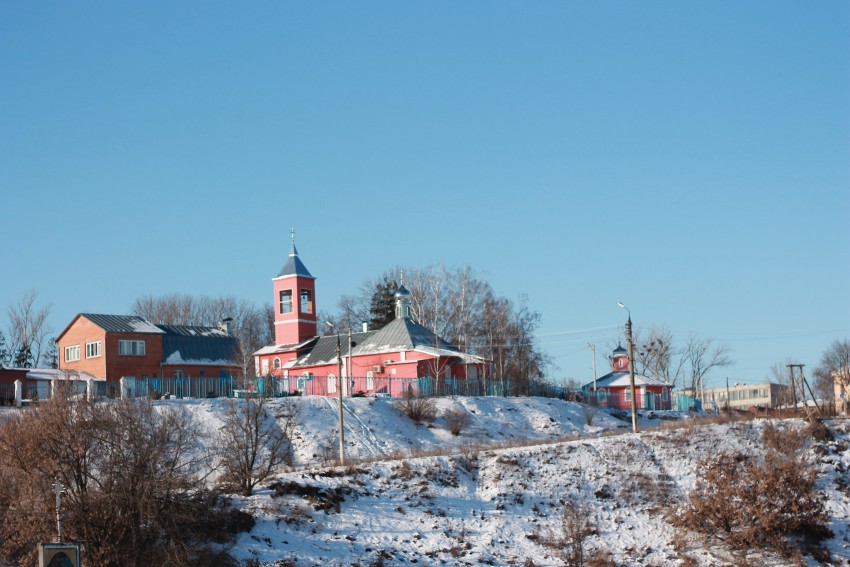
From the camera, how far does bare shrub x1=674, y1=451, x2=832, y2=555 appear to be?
34.1 meters

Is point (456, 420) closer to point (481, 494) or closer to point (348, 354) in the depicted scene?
point (481, 494)

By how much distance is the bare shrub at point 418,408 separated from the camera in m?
51.0

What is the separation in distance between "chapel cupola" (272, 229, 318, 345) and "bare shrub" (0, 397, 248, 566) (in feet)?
126

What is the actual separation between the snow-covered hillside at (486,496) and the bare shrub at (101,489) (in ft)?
7.81

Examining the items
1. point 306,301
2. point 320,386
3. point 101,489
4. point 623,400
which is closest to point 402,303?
point 306,301

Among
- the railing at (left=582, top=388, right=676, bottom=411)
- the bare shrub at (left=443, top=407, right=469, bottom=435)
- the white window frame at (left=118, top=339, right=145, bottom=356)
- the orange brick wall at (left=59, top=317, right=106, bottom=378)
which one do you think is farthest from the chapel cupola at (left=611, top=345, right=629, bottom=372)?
the orange brick wall at (left=59, top=317, right=106, bottom=378)

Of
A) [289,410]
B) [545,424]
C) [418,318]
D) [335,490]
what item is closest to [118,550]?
[335,490]

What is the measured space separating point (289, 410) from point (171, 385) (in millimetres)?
10894

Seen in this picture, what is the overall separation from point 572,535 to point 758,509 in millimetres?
6238

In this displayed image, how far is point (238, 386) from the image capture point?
2108 inches

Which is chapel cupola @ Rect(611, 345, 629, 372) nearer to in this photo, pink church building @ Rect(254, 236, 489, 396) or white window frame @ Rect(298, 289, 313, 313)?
pink church building @ Rect(254, 236, 489, 396)

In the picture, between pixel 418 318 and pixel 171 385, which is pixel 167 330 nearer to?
pixel 171 385

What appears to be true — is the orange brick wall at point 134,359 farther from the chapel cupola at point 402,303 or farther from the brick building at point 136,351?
the chapel cupola at point 402,303

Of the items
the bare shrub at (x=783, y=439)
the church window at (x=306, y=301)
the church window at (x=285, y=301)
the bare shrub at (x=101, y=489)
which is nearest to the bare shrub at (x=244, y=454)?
the bare shrub at (x=101, y=489)
